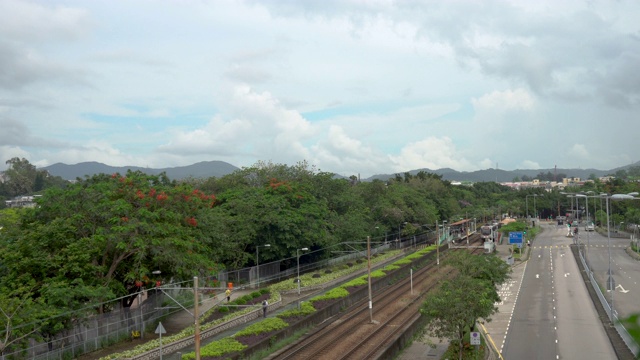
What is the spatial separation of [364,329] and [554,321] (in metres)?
12.5

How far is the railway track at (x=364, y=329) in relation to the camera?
32688mm

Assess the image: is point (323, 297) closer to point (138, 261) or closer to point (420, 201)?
point (138, 261)

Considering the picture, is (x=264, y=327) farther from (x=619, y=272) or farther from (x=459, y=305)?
(x=619, y=272)

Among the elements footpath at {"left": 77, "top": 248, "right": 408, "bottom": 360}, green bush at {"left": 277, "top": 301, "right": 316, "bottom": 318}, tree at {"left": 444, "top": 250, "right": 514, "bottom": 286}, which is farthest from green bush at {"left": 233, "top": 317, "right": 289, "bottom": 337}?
tree at {"left": 444, "top": 250, "right": 514, "bottom": 286}

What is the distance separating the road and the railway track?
571cm

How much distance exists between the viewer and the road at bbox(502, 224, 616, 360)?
31188 millimetres

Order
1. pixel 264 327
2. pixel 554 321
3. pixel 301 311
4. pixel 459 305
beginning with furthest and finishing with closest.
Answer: pixel 301 311 → pixel 554 321 → pixel 264 327 → pixel 459 305

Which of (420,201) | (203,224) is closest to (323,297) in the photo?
(203,224)

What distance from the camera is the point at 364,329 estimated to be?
39281 mm

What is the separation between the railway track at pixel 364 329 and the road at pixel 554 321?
18.7ft

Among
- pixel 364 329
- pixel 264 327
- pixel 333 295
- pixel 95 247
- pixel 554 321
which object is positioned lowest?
pixel 364 329

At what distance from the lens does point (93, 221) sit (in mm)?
36656

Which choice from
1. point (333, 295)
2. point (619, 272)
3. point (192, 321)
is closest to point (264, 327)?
point (192, 321)

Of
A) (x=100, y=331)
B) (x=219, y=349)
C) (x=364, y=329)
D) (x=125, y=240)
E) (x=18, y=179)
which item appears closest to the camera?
(x=219, y=349)
